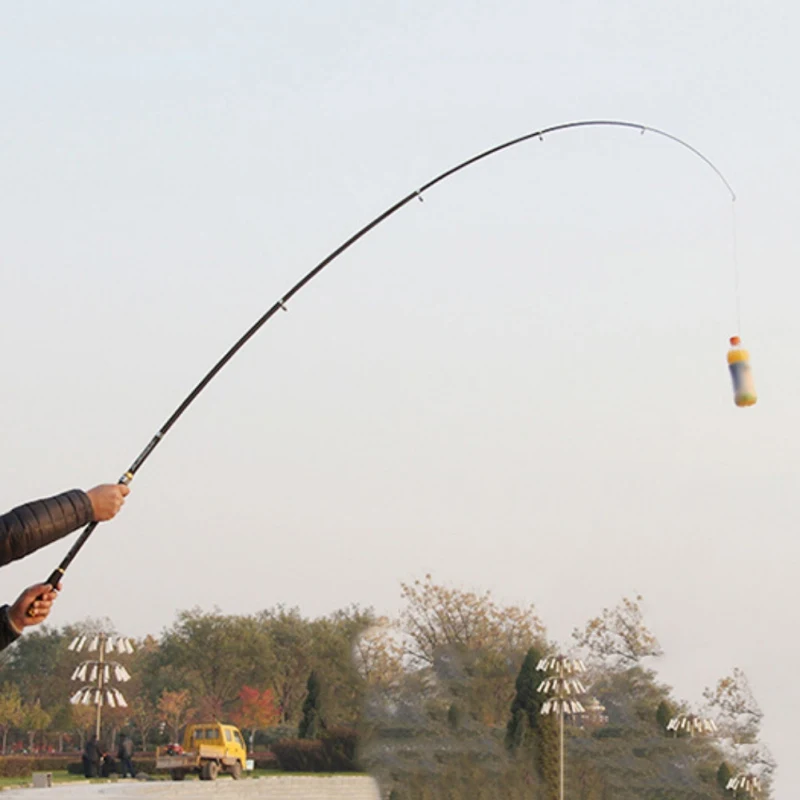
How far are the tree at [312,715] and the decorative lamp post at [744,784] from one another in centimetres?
1374

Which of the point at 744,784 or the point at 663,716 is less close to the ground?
the point at 663,716

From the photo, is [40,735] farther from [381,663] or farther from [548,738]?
[548,738]

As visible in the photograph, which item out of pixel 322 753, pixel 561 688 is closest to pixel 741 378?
pixel 561 688

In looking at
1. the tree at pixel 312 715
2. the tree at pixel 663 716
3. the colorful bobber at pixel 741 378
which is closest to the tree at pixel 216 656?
the tree at pixel 312 715

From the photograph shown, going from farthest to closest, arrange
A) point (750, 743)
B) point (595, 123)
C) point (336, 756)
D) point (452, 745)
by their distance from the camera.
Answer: point (750, 743)
point (336, 756)
point (452, 745)
point (595, 123)

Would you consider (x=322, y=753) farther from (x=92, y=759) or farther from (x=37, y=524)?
(x=37, y=524)

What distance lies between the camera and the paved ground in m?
32.7

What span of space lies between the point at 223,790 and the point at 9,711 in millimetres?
25133

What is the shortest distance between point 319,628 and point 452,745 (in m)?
28.7

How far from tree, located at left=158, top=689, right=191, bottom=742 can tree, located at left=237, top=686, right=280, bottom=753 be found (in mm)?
2148

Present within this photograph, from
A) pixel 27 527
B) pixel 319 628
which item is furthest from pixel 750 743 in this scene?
pixel 27 527

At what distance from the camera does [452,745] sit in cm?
4012

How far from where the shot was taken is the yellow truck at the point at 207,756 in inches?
1592

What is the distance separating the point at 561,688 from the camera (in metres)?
35.7
